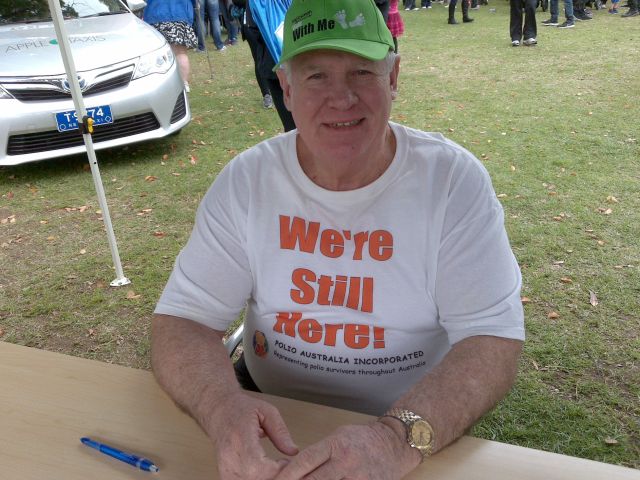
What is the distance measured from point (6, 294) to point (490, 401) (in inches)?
135

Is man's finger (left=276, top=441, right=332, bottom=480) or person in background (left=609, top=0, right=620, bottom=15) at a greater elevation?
man's finger (left=276, top=441, right=332, bottom=480)

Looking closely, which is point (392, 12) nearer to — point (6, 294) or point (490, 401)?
point (6, 294)

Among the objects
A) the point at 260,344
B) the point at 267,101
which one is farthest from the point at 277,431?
the point at 267,101

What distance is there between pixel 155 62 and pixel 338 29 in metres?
4.88

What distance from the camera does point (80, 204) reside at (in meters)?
5.05

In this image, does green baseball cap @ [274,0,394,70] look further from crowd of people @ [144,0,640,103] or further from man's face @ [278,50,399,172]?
crowd of people @ [144,0,640,103]

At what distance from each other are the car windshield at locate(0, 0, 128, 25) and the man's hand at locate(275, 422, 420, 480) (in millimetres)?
6077

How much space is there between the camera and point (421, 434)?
44.2 inches

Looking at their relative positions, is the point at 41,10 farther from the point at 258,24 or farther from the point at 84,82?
the point at 258,24

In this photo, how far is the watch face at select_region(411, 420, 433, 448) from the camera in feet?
3.64

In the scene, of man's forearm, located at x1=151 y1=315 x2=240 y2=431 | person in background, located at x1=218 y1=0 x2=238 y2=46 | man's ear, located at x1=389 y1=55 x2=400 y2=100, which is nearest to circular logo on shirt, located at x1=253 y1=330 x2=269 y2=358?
man's forearm, located at x1=151 y1=315 x2=240 y2=431

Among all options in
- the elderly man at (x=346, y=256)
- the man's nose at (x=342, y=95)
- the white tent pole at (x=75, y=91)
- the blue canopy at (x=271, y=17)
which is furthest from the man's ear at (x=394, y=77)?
the blue canopy at (x=271, y=17)

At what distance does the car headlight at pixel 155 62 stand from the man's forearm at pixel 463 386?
5.16m

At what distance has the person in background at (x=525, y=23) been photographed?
10.3 metres
